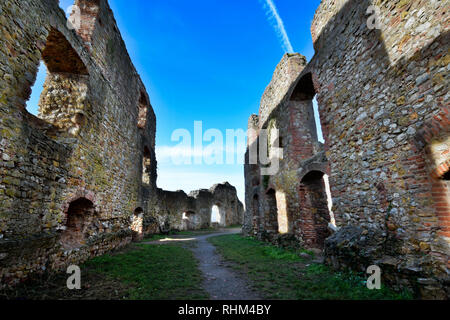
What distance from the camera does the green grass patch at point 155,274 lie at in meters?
3.45

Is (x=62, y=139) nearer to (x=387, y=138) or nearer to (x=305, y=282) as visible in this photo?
(x=305, y=282)

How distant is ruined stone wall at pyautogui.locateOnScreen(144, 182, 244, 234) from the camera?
13461 mm

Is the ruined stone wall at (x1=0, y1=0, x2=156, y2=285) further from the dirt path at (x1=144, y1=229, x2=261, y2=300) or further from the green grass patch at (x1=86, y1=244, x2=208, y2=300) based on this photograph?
the dirt path at (x1=144, y1=229, x2=261, y2=300)

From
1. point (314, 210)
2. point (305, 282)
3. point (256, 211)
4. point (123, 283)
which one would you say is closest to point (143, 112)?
point (256, 211)

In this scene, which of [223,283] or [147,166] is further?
[147,166]

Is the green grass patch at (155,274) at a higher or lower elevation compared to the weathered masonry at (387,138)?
lower

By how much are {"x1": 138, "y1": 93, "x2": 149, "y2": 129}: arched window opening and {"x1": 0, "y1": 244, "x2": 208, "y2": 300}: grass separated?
24.4 ft

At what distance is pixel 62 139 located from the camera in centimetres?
521

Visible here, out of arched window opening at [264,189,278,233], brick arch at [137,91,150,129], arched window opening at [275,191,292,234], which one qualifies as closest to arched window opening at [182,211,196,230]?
brick arch at [137,91,150,129]

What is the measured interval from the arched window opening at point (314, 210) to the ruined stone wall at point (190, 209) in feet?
27.5

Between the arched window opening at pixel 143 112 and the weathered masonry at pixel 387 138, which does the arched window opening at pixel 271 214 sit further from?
the arched window opening at pixel 143 112

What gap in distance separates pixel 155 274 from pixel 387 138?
17.7 ft

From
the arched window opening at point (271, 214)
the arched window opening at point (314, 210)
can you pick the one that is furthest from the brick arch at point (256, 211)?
the arched window opening at point (314, 210)

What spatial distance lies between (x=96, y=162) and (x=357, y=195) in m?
6.99
